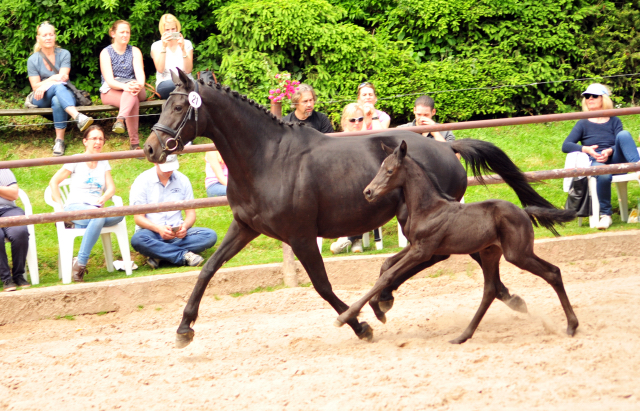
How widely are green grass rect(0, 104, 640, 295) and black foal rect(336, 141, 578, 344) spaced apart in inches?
93.0

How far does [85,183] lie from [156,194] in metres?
0.70

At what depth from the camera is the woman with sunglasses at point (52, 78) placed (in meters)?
8.39

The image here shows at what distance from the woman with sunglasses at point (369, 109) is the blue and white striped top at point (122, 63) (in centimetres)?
308

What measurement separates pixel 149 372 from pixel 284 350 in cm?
89

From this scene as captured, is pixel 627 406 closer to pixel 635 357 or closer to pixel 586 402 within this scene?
pixel 586 402

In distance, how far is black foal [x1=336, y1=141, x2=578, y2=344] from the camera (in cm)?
427

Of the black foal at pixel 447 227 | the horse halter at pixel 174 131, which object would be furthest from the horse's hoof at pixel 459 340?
the horse halter at pixel 174 131

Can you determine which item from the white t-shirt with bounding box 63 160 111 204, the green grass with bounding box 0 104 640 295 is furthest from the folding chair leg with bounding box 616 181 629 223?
the white t-shirt with bounding box 63 160 111 204

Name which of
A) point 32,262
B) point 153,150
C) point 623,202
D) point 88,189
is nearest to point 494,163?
point 153,150

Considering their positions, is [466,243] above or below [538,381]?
above

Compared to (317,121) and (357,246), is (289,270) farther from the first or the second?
(317,121)

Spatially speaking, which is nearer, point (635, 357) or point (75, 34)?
point (635, 357)

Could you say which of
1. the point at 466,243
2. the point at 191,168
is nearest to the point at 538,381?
the point at 466,243

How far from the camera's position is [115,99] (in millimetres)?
8555
